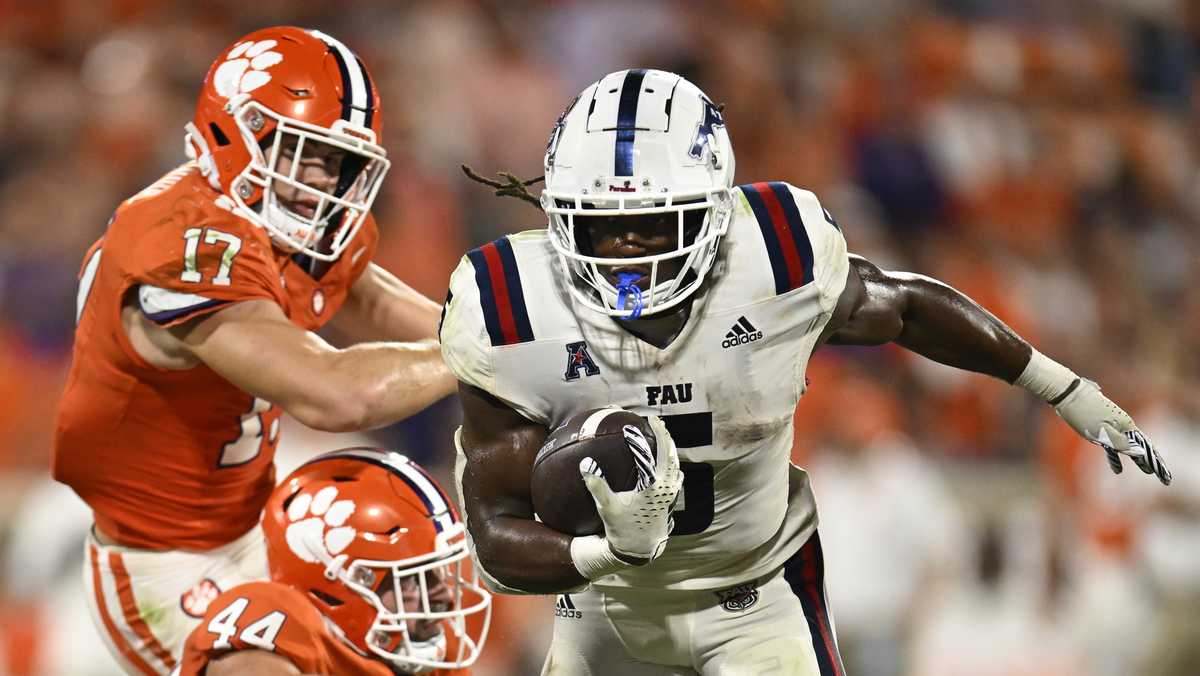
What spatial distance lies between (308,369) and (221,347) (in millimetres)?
161

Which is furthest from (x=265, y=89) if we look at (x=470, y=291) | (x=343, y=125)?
(x=470, y=291)

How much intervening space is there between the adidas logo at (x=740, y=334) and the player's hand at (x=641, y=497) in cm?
27

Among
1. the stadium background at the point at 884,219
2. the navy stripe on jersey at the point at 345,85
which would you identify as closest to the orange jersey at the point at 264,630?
the navy stripe on jersey at the point at 345,85

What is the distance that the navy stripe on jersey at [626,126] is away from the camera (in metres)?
2.36

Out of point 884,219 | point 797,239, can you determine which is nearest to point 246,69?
point 797,239

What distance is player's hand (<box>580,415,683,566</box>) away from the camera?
7.01ft

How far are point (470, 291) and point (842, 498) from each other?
3.57m

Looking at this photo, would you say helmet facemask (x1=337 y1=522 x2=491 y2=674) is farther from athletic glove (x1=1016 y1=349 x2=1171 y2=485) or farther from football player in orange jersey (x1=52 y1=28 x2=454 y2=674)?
athletic glove (x1=1016 y1=349 x2=1171 y2=485)

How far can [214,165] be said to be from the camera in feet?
10.2

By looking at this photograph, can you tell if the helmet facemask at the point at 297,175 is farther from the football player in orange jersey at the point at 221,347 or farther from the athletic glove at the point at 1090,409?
the athletic glove at the point at 1090,409

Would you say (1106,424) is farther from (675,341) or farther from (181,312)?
(181,312)

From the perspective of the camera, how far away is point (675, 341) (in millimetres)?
2414

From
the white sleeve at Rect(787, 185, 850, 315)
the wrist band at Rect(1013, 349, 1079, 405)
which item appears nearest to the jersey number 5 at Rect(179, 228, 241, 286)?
the white sleeve at Rect(787, 185, 850, 315)

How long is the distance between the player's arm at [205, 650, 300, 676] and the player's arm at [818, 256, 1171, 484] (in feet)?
3.42
